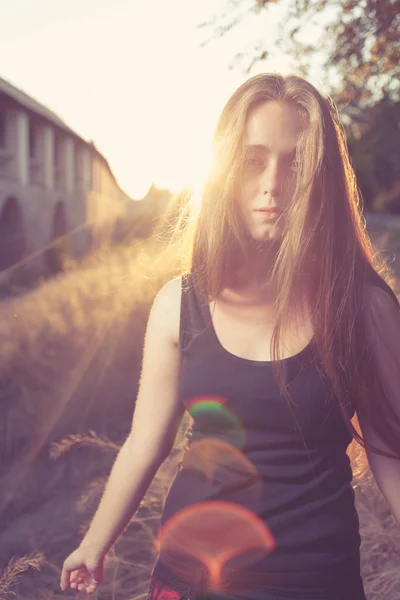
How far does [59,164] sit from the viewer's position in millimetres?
28000

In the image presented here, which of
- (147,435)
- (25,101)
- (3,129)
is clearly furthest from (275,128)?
(25,101)

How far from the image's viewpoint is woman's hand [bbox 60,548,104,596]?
4.98 feet

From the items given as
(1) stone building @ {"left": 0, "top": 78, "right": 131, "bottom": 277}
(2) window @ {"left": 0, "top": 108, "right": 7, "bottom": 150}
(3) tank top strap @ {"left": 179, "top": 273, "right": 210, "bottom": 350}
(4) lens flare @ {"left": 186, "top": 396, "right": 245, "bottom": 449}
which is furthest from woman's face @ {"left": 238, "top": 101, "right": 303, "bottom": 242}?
(2) window @ {"left": 0, "top": 108, "right": 7, "bottom": 150}

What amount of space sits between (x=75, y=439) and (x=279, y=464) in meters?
1.66

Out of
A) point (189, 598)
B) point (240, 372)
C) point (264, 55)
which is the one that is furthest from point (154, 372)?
point (264, 55)

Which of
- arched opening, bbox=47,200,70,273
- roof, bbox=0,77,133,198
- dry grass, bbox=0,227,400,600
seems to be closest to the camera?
dry grass, bbox=0,227,400,600

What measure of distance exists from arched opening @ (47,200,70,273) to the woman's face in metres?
18.9

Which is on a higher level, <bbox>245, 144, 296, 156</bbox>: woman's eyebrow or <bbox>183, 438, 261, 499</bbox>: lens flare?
<bbox>245, 144, 296, 156</bbox>: woman's eyebrow

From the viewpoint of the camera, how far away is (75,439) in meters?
2.81

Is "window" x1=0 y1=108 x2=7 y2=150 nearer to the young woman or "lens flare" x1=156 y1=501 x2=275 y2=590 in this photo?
the young woman

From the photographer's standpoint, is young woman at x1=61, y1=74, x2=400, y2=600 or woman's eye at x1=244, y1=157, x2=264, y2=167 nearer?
young woman at x1=61, y1=74, x2=400, y2=600

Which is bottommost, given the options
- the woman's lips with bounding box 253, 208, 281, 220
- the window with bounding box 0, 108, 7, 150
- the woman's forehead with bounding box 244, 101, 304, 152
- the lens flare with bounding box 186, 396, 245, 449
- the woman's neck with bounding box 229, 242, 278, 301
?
the lens flare with bounding box 186, 396, 245, 449

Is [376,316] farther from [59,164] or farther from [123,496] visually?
[59,164]

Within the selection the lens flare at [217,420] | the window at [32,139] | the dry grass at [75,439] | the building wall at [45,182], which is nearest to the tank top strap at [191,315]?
the lens flare at [217,420]
